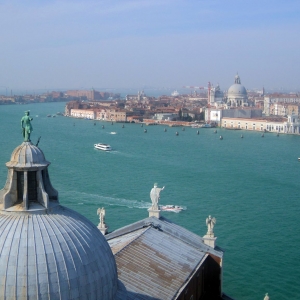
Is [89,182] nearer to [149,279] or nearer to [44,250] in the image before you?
[149,279]

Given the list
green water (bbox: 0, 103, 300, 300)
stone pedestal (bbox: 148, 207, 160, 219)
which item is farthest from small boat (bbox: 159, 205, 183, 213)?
stone pedestal (bbox: 148, 207, 160, 219)

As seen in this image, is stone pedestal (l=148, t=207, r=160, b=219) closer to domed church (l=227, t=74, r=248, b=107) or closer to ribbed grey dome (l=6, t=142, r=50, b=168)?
ribbed grey dome (l=6, t=142, r=50, b=168)

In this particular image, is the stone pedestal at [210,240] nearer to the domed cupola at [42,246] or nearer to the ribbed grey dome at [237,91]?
the domed cupola at [42,246]

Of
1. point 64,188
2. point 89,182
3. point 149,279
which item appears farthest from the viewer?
point 89,182

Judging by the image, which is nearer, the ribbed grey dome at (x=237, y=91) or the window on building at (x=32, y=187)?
the window on building at (x=32, y=187)

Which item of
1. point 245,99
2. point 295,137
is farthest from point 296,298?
point 245,99

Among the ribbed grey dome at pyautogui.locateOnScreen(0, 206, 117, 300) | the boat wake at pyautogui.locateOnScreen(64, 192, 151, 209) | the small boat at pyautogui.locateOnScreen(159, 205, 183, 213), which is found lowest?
the boat wake at pyautogui.locateOnScreen(64, 192, 151, 209)

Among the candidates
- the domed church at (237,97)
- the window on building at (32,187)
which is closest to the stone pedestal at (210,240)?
the window on building at (32,187)

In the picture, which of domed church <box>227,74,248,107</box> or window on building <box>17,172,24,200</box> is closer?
window on building <box>17,172,24,200</box>
